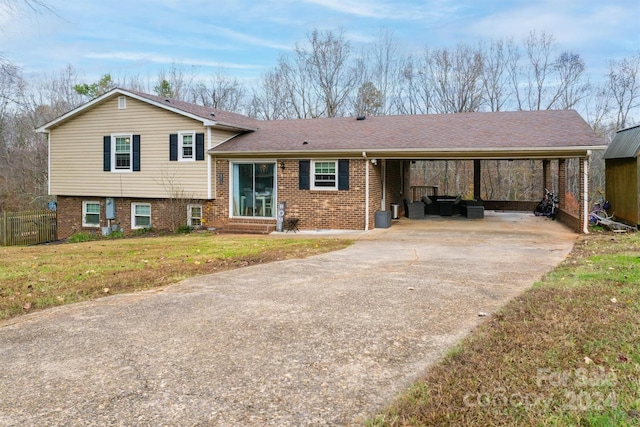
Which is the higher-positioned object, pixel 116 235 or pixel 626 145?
pixel 626 145

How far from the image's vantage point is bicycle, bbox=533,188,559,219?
1844cm

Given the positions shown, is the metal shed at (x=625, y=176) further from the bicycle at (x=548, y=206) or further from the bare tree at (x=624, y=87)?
the bare tree at (x=624, y=87)

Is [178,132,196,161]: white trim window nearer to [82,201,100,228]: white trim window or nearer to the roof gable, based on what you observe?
the roof gable

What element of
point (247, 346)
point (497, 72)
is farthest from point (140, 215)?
point (497, 72)

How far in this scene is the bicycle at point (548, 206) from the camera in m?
18.4

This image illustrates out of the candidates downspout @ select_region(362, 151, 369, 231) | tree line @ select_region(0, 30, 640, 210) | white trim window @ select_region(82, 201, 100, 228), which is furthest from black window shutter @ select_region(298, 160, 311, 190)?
tree line @ select_region(0, 30, 640, 210)

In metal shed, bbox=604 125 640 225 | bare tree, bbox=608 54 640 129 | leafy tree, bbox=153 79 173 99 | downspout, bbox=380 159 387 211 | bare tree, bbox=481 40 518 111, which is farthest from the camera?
leafy tree, bbox=153 79 173 99

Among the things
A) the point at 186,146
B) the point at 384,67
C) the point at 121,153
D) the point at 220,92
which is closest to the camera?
the point at 186,146

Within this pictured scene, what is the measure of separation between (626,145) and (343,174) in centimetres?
868

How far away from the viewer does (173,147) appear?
16.5 meters

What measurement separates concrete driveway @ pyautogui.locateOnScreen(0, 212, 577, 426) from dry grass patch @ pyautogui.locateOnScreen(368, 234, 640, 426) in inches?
10.4

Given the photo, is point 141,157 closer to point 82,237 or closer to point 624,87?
point 82,237

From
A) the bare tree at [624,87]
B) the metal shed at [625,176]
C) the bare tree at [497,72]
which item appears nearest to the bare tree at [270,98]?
the bare tree at [497,72]

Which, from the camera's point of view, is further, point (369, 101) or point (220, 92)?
point (220, 92)
